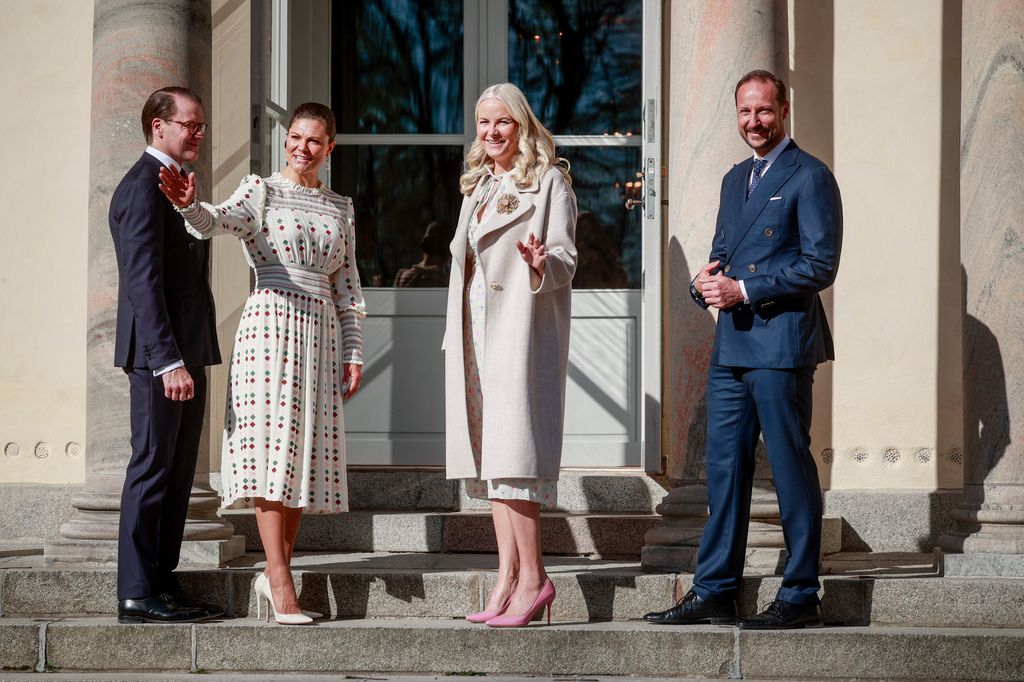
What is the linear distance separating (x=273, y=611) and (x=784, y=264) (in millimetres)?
2307

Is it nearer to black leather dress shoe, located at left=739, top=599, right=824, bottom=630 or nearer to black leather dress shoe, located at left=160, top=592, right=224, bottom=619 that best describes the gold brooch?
black leather dress shoe, located at left=739, top=599, right=824, bottom=630

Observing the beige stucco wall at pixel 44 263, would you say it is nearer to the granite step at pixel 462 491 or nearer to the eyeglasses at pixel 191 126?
the granite step at pixel 462 491

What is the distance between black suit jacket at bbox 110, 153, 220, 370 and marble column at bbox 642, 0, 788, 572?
1.98m

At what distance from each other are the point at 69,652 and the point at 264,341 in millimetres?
1361

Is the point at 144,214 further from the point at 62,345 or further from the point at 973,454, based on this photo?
the point at 973,454

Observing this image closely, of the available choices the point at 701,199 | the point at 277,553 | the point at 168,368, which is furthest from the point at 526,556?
the point at 701,199

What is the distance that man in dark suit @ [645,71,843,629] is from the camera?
4.76 metres

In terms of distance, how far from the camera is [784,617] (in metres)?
4.78

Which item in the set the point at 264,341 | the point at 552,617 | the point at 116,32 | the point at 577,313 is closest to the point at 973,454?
the point at 552,617

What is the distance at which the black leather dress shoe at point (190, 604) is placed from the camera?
5.07m

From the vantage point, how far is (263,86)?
21.5ft

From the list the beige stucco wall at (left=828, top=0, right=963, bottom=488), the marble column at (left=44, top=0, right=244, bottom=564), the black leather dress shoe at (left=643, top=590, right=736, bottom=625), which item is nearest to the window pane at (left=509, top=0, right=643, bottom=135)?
the beige stucco wall at (left=828, top=0, right=963, bottom=488)

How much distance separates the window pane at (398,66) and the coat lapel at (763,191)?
3.24m

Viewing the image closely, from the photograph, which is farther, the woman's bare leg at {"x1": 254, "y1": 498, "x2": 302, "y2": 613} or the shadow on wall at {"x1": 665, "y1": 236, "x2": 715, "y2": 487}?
the shadow on wall at {"x1": 665, "y1": 236, "x2": 715, "y2": 487}
